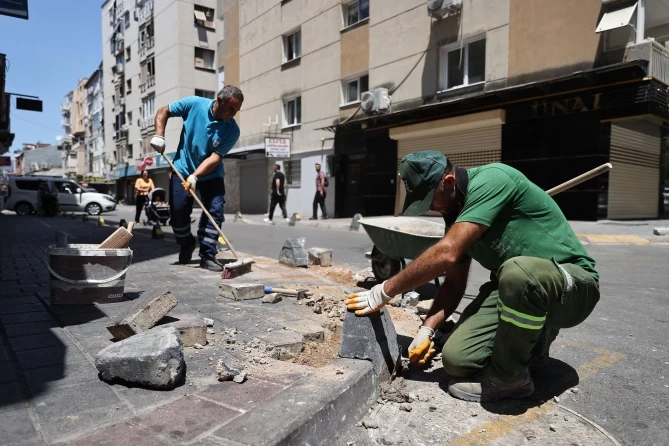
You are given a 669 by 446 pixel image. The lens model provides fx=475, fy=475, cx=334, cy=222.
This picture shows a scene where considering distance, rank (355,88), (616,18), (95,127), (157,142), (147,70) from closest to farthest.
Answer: (157,142) < (616,18) < (355,88) < (147,70) < (95,127)

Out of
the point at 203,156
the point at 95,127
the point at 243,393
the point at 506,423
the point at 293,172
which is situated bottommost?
the point at 506,423

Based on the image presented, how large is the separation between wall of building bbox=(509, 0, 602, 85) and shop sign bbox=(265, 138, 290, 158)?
9.77 m

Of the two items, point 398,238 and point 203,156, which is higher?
point 203,156

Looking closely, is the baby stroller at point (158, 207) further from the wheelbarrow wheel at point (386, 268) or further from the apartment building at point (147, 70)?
the apartment building at point (147, 70)

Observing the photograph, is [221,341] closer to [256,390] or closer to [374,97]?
[256,390]

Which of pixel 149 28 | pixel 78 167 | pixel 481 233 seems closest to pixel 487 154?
pixel 481 233

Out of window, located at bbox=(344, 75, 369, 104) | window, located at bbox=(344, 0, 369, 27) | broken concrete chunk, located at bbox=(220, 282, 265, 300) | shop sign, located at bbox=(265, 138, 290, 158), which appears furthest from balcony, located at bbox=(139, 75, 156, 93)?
broken concrete chunk, located at bbox=(220, 282, 265, 300)

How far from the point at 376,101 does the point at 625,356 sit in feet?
45.8

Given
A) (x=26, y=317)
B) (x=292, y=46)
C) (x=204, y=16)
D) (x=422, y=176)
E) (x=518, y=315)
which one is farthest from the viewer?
(x=204, y=16)

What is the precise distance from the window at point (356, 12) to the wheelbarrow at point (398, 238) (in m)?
14.6

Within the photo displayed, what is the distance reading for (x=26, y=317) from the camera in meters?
3.23

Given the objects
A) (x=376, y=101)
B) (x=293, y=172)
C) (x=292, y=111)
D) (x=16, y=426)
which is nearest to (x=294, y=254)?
(x=16, y=426)

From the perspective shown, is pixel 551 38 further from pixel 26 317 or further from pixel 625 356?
pixel 26 317

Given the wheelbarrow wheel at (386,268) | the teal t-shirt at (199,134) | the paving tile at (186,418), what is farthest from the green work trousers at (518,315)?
the teal t-shirt at (199,134)
